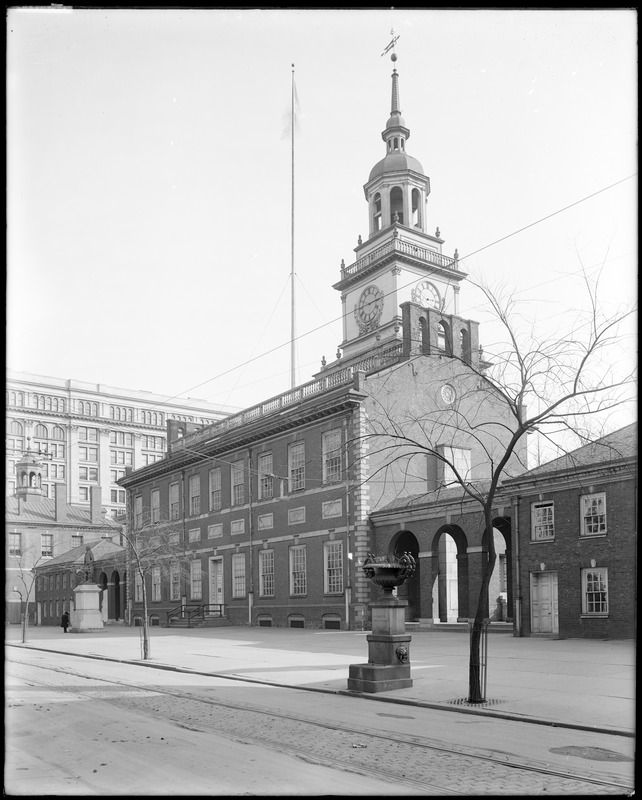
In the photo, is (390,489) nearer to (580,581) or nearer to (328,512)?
(328,512)

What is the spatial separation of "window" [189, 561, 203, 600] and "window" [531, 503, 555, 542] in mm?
24438

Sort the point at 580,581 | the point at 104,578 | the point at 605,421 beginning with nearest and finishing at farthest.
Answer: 1. the point at 605,421
2. the point at 580,581
3. the point at 104,578

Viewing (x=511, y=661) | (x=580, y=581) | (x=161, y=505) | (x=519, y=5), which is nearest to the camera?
(x=519, y=5)

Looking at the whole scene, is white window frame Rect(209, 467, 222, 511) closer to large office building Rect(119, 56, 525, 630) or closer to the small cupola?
large office building Rect(119, 56, 525, 630)

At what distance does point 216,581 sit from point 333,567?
11.5 metres

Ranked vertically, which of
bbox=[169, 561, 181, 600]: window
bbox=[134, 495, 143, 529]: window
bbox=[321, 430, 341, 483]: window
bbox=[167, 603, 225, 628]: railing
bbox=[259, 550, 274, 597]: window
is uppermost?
bbox=[321, 430, 341, 483]: window

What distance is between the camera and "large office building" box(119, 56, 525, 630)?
3662 centimetres

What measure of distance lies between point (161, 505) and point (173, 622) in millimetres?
10171

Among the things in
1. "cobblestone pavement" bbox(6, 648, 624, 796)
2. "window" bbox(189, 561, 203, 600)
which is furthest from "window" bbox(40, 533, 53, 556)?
"cobblestone pavement" bbox(6, 648, 624, 796)

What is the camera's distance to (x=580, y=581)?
2648 cm

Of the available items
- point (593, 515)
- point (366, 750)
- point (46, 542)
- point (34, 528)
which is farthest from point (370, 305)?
point (366, 750)

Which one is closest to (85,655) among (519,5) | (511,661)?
(511,661)

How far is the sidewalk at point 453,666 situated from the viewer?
520 inches

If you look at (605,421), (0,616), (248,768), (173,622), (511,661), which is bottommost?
(173,622)
